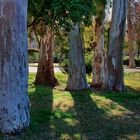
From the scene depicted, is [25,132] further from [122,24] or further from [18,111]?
[122,24]

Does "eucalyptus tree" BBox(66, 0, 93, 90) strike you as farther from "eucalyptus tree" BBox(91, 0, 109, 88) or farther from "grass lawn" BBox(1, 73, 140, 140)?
"eucalyptus tree" BBox(91, 0, 109, 88)

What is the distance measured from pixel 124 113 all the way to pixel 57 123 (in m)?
2.65

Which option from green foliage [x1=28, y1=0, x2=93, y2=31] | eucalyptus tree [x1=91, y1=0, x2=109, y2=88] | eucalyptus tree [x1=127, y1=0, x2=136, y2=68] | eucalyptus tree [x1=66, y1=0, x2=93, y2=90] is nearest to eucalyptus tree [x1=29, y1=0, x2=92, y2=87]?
green foliage [x1=28, y1=0, x2=93, y2=31]

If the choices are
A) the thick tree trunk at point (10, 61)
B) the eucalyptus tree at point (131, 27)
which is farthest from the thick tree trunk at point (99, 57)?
the eucalyptus tree at point (131, 27)

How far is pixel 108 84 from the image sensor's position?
766 inches

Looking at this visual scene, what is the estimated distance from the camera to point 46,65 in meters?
21.9

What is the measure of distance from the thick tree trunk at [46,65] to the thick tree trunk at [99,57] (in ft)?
7.10

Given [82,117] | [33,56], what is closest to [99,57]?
[82,117]

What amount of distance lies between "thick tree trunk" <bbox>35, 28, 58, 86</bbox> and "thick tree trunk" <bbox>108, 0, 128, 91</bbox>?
12.2ft

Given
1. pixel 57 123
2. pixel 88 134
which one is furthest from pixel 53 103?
pixel 88 134

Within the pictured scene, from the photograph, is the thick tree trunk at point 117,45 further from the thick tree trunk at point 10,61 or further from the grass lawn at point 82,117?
the thick tree trunk at point 10,61

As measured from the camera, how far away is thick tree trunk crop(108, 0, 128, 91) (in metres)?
19.0

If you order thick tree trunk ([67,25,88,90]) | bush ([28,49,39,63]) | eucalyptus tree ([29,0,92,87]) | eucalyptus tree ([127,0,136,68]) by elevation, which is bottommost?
thick tree trunk ([67,25,88,90])

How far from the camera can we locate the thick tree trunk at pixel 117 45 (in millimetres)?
18984
